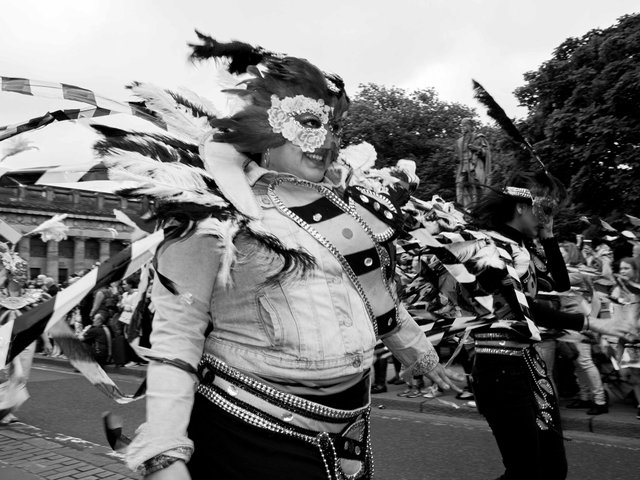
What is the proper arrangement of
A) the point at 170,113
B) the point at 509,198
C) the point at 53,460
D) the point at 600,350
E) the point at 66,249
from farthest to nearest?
1. the point at 66,249
2. the point at 600,350
3. the point at 53,460
4. the point at 509,198
5. the point at 170,113

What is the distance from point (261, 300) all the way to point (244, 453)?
404 mm

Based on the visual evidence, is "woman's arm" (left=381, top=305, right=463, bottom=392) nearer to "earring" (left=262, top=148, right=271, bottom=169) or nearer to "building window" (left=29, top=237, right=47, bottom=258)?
"earring" (left=262, top=148, right=271, bottom=169)

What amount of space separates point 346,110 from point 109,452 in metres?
4.35

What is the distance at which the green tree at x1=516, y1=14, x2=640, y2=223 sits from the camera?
18469 mm

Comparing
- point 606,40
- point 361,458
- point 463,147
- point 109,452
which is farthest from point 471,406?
point 606,40

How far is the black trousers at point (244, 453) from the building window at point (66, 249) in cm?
3843

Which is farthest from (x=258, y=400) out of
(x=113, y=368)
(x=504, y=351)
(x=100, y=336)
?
(x=113, y=368)

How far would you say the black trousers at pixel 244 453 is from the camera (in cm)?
166

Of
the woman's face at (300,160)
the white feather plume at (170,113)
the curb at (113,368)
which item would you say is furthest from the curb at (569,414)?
the curb at (113,368)

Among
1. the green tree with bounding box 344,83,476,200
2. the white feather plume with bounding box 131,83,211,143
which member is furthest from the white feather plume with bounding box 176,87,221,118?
the green tree with bounding box 344,83,476,200

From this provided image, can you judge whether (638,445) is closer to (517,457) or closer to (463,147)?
(517,457)

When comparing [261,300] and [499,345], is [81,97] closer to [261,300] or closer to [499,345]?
[261,300]

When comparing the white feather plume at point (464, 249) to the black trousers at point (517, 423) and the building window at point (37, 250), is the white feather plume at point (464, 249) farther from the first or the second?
the building window at point (37, 250)

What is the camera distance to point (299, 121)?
1922mm
